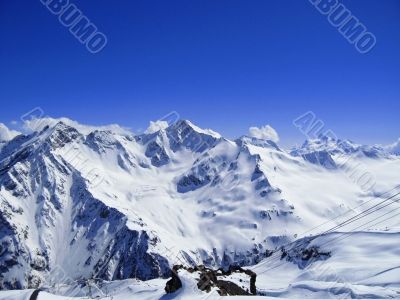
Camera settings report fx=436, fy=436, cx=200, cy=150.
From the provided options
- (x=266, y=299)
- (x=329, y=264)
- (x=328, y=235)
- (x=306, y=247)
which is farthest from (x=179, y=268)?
(x=328, y=235)

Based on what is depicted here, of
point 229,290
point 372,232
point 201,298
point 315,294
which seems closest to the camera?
point 201,298

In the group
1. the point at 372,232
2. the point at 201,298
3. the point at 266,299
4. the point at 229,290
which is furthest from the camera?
the point at 372,232

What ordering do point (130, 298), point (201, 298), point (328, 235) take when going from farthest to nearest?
point (328, 235)
point (130, 298)
point (201, 298)

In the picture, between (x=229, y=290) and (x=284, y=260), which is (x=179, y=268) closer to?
(x=229, y=290)

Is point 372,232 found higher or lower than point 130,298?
higher

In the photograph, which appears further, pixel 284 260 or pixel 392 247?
pixel 284 260

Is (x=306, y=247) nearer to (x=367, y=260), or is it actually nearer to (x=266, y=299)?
(x=367, y=260)

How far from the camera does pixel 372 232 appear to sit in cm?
11812

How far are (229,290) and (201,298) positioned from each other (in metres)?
10.2

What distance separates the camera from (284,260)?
124938mm

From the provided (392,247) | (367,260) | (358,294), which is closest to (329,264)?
(367,260)

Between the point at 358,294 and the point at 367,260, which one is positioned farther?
the point at 367,260

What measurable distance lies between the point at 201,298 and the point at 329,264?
248 ft

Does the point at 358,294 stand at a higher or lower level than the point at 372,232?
lower
